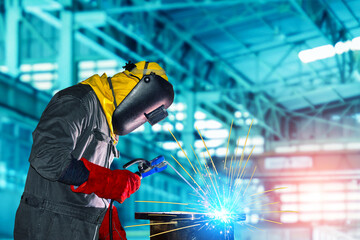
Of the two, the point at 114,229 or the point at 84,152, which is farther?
the point at 114,229

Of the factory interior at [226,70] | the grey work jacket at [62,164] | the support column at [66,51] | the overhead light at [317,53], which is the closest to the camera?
the grey work jacket at [62,164]

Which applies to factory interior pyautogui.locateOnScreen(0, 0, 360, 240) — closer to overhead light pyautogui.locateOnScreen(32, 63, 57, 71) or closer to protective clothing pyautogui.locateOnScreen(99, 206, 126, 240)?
overhead light pyautogui.locateOnScreen(32, 63, 57, 71)

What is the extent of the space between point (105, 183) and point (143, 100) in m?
0.43

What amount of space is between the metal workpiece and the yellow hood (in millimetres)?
424

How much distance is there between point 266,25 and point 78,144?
11.0 m

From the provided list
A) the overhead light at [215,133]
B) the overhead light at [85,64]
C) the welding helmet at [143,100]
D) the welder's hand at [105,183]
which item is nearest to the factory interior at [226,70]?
the overhead light at [215,133]

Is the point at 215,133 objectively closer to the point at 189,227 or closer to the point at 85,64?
the point at 85,64

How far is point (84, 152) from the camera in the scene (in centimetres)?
211

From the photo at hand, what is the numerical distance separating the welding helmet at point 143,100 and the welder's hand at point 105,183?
28 cm

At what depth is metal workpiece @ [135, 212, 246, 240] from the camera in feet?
7.25

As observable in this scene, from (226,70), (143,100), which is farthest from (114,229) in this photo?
(226,70)

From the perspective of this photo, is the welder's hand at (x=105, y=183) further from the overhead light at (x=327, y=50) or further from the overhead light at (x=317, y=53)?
the overhead light at (x=317, y=53)

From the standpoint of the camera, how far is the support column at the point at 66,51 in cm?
978

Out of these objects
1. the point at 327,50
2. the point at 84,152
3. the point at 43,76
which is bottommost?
the point at 84,152
